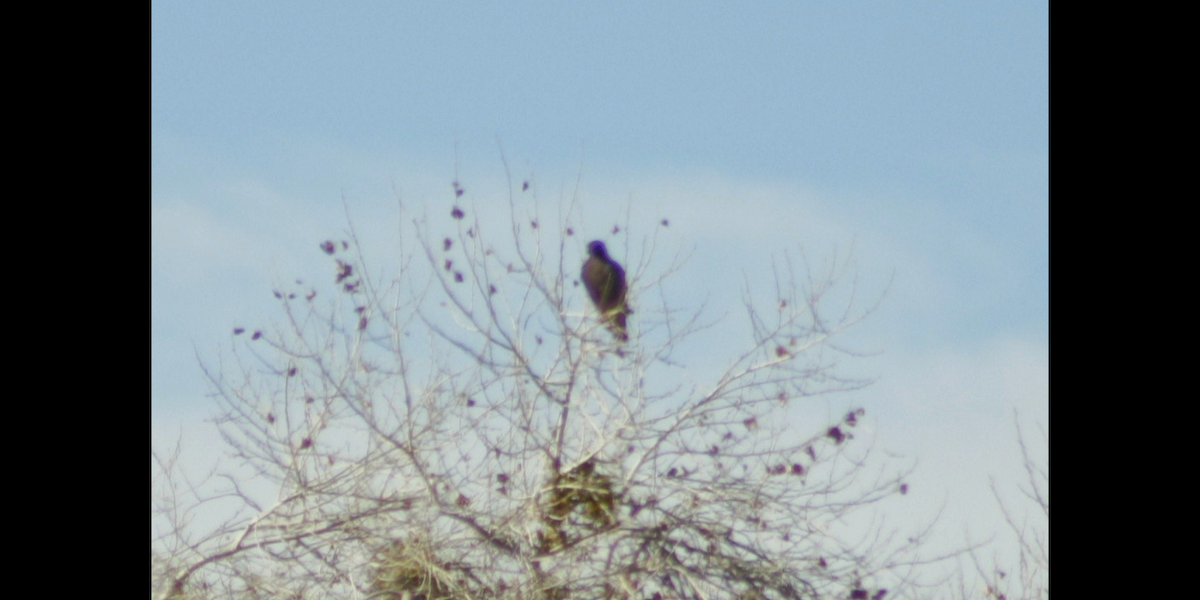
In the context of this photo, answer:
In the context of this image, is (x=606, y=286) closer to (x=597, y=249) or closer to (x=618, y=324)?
(x=618, y=324)

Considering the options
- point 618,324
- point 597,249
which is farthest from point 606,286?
point 597,249

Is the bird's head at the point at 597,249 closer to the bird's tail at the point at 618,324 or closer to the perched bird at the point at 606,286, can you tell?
the perched bird at the point at 606,286

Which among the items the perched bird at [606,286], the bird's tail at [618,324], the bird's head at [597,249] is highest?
the bird's head at [597,249]

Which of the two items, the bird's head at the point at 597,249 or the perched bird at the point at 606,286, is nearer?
the perched bird at the point at 606,286

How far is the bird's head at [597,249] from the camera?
8173mm

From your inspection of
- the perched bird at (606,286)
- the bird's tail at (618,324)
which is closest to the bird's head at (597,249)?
the perched bird at (606,286)

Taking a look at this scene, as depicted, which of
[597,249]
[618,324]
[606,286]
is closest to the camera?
[618,324]

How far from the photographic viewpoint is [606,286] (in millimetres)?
7301

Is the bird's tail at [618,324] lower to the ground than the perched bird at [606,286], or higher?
lower

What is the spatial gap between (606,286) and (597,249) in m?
1.04
